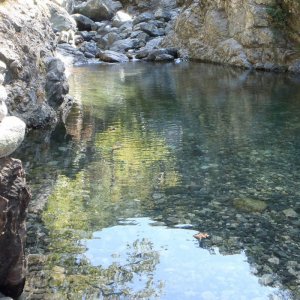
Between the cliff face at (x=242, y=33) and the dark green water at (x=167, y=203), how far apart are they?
40.5 feet

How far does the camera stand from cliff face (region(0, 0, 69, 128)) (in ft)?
39.9

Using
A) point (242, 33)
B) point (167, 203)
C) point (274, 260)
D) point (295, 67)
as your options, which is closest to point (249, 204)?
point (167, 203)

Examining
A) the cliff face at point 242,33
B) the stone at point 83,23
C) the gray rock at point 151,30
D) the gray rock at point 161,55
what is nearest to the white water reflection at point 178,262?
the cliff face at point 242,33

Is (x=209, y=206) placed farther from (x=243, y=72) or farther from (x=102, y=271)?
(x=243, y=72)

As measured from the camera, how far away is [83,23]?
45656 mm

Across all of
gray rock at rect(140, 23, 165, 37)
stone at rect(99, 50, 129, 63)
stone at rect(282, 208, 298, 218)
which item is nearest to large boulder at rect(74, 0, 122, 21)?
gray rock at rect(140, 23, 165, 37)

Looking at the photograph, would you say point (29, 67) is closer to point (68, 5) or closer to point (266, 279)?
point (266, 279)

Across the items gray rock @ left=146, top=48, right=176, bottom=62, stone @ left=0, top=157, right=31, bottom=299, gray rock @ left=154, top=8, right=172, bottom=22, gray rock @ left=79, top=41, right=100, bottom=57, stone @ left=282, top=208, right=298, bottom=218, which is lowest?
gray rock @ left=79, top=41, right=100, bottom=57

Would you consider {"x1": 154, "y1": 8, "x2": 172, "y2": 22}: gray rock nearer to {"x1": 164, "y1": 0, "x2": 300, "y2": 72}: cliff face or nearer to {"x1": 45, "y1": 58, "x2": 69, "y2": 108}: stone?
{"x1": 164, "y1": 0, "x2": 300, "y2": 72}: cliff face

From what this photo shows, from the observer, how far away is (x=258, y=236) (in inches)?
280

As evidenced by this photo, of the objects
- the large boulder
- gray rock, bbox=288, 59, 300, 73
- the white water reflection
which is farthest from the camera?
the large boulder

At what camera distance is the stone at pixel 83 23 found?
45516 mm

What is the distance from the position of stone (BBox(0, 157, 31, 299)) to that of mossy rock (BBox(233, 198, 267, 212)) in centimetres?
401

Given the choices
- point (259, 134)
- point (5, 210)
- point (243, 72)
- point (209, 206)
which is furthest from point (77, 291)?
point (243, 72)
